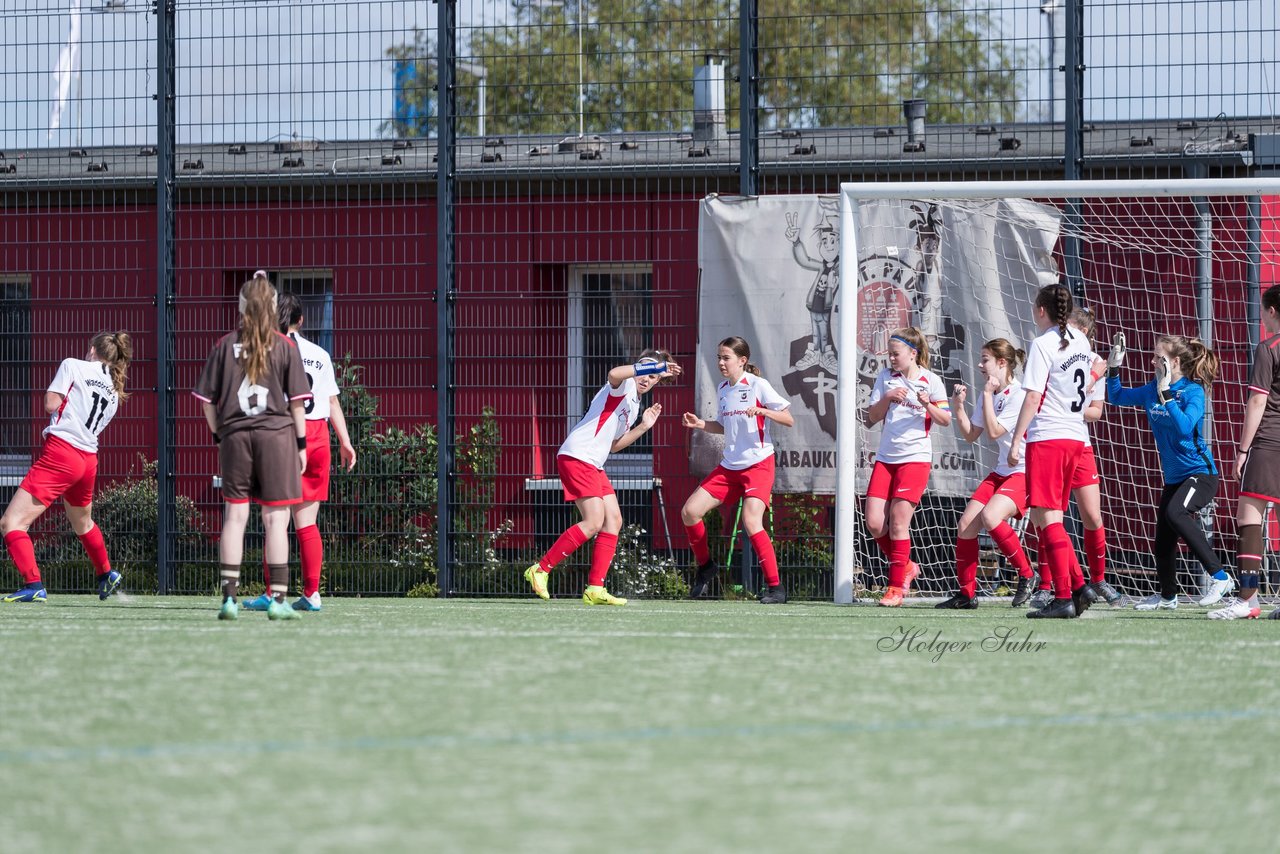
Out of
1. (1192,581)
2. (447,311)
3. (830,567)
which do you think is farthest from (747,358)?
(1192,581)

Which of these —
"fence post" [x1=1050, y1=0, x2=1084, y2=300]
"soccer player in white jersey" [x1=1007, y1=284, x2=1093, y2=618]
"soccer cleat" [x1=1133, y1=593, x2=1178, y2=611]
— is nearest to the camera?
"soccer player in white jersey" [x1=1007, y1=284, x2=1093, y2=618]

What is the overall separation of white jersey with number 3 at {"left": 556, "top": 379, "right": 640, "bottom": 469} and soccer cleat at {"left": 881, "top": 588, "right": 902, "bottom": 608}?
198 cm

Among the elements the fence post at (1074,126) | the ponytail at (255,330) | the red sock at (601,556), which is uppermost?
the fence post at (1074,126)

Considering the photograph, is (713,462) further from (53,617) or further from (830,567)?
(53,617)

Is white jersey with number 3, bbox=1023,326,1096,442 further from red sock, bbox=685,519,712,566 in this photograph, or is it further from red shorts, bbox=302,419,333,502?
red shorts, bbox=302,419,333,502

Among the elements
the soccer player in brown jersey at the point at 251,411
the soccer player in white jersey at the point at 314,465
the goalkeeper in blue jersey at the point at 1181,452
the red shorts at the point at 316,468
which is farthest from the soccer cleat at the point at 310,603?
the goalkeeper in blue jersey at the point at 1181,452

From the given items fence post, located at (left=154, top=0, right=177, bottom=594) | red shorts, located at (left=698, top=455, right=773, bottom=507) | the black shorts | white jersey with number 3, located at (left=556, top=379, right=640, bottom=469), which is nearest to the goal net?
red shorts, located at (left=698, top=455, right=773, bottom=507)

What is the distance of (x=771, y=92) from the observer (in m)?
26.9

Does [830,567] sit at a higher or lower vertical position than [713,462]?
lower

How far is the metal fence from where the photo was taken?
1127 cm

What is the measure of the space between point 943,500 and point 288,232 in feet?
20.0

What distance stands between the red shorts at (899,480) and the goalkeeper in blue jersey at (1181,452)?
1356 mm

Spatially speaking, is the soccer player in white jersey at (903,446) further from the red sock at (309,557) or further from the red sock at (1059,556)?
the red sock at (309,557)

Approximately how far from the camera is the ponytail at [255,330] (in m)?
7.36
